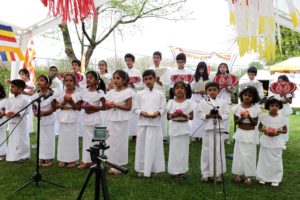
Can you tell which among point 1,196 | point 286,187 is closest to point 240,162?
point 286,187

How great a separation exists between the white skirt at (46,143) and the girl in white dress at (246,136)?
3.01 meters

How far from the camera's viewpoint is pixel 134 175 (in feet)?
17.1

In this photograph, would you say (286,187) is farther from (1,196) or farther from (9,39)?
(9,39)

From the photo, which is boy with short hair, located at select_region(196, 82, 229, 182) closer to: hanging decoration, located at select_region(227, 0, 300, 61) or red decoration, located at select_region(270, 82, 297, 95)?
red decoration, located at select_region(270, 82, 297, 95)

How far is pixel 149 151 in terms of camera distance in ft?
16.4

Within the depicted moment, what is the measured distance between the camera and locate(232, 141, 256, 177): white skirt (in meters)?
4.83

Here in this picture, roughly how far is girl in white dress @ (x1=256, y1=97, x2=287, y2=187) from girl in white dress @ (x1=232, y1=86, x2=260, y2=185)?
150 millimetres

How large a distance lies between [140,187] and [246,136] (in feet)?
5.32

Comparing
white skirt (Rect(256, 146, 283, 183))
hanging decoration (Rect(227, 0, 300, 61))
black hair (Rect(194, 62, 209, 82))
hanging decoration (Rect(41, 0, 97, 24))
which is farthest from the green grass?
hanging decoration (Rect(227, 0, 300, 61))

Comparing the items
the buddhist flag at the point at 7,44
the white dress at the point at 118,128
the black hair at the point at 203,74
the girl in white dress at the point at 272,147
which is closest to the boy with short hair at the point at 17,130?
the buddhist flag at the point at 7,44

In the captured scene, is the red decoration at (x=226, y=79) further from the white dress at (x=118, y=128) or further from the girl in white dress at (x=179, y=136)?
the white dress at (x=118, y=128)

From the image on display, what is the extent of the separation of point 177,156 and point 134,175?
2.40 feet

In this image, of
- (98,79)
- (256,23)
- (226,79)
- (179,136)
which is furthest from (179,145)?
(256,23)

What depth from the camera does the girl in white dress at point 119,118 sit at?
528 centimetres
